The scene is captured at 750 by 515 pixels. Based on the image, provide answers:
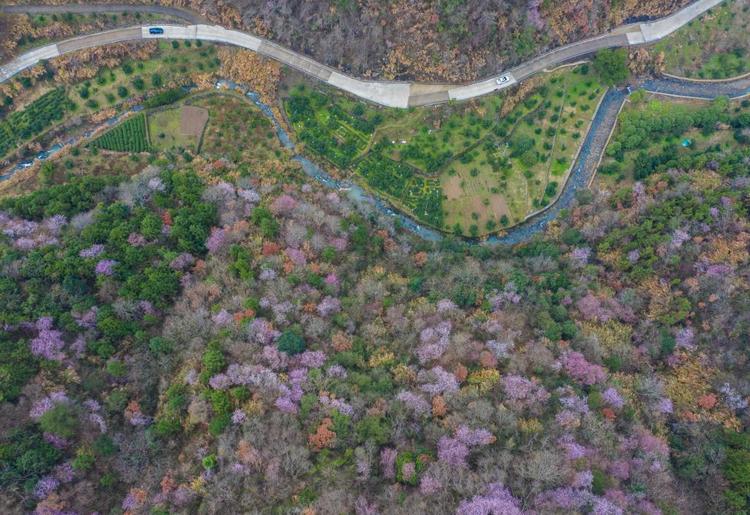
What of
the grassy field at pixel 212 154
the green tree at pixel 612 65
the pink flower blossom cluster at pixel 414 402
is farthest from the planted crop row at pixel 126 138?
the green tree at pixel 612 65

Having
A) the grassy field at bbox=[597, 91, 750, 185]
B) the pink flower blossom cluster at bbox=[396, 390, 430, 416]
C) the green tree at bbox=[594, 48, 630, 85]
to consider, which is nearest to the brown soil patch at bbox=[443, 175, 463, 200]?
the grassy field at bbox=[597, 91, 750, 185]

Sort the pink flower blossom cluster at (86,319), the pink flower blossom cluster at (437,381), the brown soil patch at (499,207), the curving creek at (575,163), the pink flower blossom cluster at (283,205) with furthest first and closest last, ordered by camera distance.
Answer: the curving creek at (575,163)
the brown soil patch at (499,207)
the pink flower blossom cluster at (283,205)
the pink flower blossom cluster at (86,319)
the pink flower blossom cluster at (437,381)

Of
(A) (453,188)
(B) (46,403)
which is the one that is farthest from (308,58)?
(B) (46,403)

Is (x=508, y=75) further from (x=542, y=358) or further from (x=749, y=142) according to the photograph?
(x=542, y=358)

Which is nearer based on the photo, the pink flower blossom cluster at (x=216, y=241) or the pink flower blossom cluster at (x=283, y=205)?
the pink flower blossom cluster at (x=216, y=241)

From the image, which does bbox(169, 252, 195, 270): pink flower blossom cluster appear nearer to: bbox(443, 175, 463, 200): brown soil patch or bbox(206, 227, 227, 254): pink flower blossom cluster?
bbox(206, 227, 227, 254): pink flower blossom cluster

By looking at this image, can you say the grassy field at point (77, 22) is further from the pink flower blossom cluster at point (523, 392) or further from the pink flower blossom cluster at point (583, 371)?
the pink flower blossom cluster at point (583, 371)

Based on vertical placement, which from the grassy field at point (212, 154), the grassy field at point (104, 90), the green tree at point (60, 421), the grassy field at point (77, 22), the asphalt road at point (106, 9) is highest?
the asphalt road at point (106, 9)
